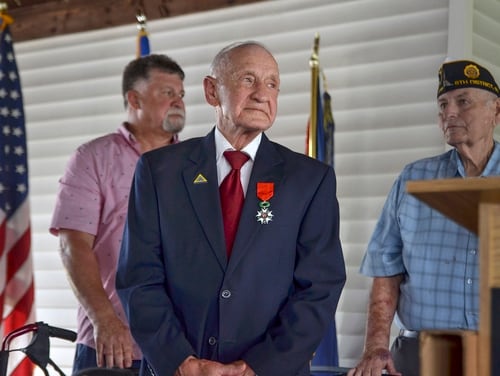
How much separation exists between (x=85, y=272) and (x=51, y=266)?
9.19 feet

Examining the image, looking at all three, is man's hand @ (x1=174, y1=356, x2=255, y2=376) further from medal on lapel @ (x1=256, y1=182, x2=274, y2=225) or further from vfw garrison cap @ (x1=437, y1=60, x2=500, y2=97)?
vfw garrison cap @ (x1=437, y1=60, x2=500, y2=97)

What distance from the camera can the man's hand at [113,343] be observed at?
3000 millimetres

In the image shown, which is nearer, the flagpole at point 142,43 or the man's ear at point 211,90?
the man's ear at point 211,90

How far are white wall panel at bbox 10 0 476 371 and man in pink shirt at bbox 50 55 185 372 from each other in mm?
1530

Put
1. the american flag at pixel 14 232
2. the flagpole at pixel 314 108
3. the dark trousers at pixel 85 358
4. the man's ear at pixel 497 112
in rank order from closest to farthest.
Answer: the man's ear at pixel 497 112 < the dark trousers at pixel 85 358 < the flagpole at pixel 314 108 < the american flag at pixel 14 232

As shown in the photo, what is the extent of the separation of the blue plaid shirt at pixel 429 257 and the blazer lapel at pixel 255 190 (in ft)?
2.06

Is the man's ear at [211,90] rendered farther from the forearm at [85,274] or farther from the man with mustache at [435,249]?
the forearm at [85,274]

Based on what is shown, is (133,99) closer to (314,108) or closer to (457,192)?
(314,108)

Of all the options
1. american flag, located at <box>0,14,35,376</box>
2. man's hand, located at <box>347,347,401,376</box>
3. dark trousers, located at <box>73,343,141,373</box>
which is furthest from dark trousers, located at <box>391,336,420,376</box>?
american flag, located at <box>0,14,35,376</box>

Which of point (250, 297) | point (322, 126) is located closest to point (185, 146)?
point (250, 297)

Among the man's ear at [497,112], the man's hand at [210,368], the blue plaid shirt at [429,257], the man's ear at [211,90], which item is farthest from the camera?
the man's ear at [497,112]

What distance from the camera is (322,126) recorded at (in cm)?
471

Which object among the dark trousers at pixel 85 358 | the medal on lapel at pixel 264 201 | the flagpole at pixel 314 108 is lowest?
the dark trousers at pixel 85 358

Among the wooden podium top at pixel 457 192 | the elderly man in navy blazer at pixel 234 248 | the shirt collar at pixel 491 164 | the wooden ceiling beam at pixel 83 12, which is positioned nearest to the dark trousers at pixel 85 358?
the elderly man in navy blazer at pixel 234 248
